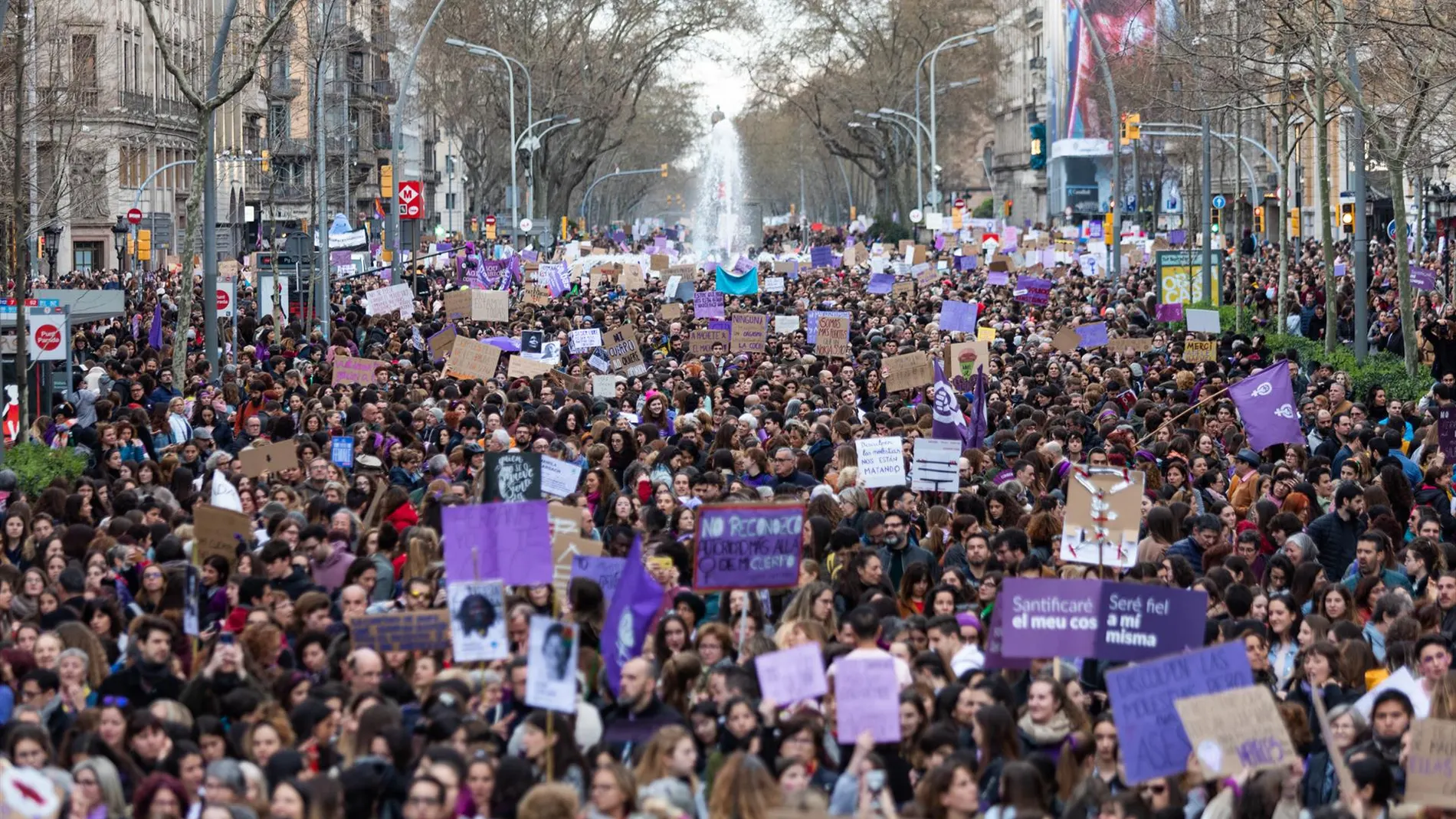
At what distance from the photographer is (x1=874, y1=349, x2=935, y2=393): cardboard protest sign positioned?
22047mm

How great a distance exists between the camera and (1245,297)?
140ft

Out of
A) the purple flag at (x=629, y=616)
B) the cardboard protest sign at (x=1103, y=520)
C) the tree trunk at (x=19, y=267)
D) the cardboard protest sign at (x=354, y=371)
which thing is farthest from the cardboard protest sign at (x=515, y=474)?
the cardboard protest sign at (x=354, y=371)

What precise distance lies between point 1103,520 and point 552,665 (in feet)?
16.5

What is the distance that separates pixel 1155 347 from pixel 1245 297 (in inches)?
614

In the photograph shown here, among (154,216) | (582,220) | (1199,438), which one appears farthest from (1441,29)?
(582,220)

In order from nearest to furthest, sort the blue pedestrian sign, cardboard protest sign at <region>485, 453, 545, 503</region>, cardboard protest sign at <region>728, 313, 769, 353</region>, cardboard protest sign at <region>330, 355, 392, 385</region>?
1. cardboard protest sign at <region>485, 453, 545, 503</region>
2. the blue pedestrian sign
3. cardboard protest sign at <region>330, 355, 392, 385</region>
4. cardboard protest sign at <region>728, 313, 769, 353</region>

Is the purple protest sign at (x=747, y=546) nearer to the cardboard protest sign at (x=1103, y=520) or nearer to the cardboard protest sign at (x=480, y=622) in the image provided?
the cardboard protest sign at (x=480, y=622)

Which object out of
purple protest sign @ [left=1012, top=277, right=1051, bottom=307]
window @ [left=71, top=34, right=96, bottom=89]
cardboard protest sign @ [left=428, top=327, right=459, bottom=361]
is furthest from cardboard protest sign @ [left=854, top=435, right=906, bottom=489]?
window @ [left=71, top=34, right=96, bottom=89]

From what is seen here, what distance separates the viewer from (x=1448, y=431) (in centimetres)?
1761

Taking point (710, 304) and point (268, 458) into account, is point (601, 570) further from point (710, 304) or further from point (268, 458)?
point (710, 304)

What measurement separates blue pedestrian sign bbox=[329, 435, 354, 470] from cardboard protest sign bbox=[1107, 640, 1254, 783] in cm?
969

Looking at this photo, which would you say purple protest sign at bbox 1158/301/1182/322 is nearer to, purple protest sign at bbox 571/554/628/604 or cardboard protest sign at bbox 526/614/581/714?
purple protest sign at bbox 571/554/628/604

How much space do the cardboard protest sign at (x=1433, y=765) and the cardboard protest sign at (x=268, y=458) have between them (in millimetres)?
9669

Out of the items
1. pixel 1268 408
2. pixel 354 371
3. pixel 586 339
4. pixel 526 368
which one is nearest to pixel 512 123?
pixel 586 339
